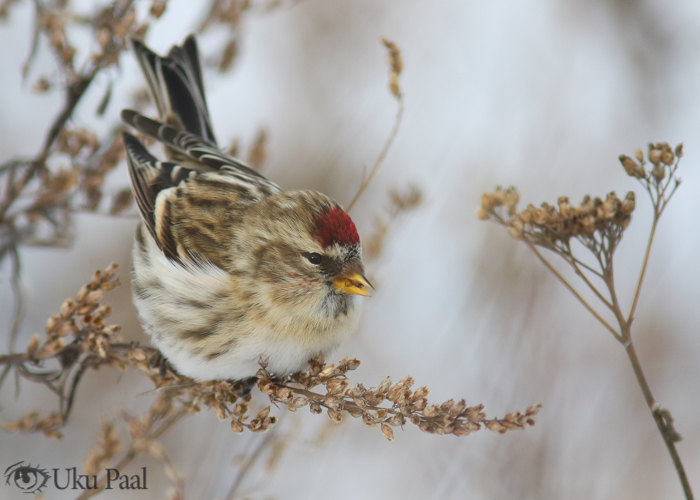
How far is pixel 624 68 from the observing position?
14.5ft

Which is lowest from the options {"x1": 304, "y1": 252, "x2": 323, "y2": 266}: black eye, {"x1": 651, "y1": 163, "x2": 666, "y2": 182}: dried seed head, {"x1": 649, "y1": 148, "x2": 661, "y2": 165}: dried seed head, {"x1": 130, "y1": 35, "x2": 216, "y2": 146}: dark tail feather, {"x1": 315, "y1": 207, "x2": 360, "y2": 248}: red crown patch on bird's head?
{"x1": 304, "y1": 252, "x2": 323, "y2": 266}: black eye

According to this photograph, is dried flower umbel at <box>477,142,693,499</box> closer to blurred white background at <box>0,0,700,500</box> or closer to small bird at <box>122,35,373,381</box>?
small bird at <box>122,35,373,381</box>

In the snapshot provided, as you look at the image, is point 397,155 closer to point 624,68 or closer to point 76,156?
point 624,68

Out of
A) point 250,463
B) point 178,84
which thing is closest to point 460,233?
point 178,84

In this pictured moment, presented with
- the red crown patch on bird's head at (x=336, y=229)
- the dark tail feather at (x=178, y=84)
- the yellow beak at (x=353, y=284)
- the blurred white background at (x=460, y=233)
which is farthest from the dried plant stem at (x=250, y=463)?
the dark tail feather at (x=178, y=84)

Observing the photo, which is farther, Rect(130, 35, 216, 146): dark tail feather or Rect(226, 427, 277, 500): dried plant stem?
Rect(130, 35, 216, 146): dark tail feather

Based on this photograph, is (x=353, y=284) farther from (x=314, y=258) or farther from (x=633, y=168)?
(x=633, y=168)

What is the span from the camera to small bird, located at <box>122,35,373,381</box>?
180 cm

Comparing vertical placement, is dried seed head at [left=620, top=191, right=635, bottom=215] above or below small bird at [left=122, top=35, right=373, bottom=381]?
above

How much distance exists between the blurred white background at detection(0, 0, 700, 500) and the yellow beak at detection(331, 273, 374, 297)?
400 mm

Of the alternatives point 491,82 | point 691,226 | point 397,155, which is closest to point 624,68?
point 491,82

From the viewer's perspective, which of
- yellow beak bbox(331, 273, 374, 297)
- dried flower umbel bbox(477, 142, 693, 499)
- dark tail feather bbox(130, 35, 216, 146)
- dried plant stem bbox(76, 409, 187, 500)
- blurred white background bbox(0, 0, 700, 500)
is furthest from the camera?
blurred white background bbox(0, 0, 700, 500)

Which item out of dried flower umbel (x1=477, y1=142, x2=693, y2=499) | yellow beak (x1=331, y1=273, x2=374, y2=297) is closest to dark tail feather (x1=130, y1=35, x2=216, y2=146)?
yellow beak (x1=331, y1=273, x2=374, y2=297)

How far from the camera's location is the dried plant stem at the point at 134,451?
4.88 feet
